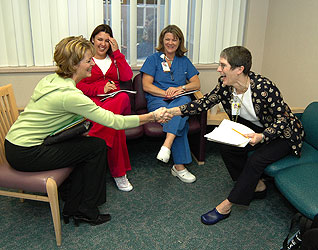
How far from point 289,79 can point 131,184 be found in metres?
1.96

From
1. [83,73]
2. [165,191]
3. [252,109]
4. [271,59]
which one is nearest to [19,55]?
[83,73]

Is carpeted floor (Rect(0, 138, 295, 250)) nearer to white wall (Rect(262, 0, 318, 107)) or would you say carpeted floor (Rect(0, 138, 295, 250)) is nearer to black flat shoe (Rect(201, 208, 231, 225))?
black flat shoe (Rect(201, 208, 231, 225))

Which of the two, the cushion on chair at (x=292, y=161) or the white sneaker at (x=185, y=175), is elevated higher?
the cushion on chair at (x=292, y=161)

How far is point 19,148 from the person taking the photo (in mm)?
1990

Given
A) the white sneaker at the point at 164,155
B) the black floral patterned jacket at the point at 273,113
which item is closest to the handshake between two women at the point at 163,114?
the white sneaker at the point at 164,155

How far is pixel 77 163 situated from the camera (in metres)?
2.14

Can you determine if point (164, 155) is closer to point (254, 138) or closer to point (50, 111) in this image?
point (254, 138)

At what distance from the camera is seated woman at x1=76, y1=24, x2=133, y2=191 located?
2.64 metres

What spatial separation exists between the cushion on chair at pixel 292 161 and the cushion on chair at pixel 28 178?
140 cm

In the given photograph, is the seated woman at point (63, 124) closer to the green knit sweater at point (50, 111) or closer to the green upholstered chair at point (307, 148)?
the green knit sweater at point (50, 111)

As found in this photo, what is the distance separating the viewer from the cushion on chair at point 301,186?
73.4 inches

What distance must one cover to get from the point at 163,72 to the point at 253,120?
114 centimetres

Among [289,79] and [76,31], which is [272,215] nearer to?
[289,79]

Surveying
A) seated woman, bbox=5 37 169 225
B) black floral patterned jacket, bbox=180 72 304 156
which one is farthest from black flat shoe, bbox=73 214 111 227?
black floral patterned jacket, bbox=180 72 304 156
